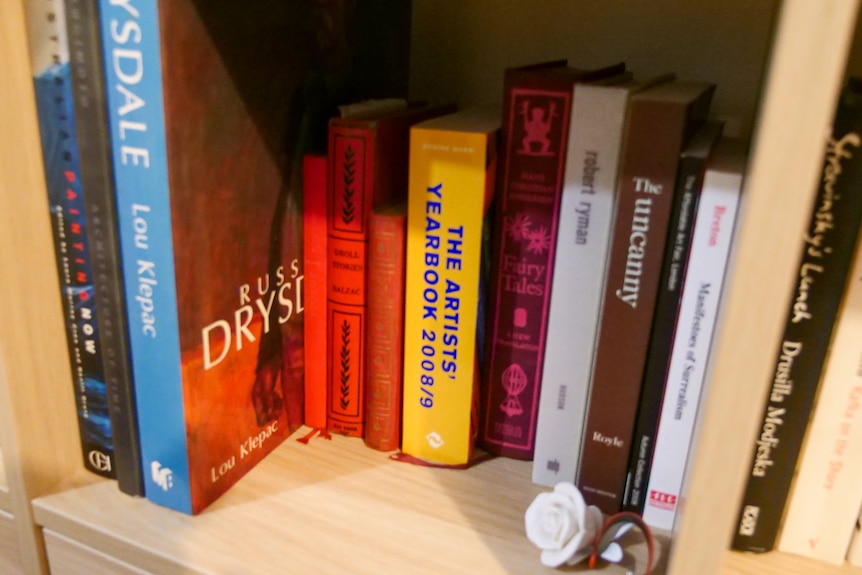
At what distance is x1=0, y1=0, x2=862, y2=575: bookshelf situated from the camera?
34 cm

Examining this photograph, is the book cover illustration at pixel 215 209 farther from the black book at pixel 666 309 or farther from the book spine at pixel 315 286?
the black book at pixel 666 309

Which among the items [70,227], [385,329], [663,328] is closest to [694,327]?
[663,328]

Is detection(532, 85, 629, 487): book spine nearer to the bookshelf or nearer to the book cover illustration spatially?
the bookshelf

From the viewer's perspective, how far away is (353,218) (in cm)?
59

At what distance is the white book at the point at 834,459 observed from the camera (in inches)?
18.6

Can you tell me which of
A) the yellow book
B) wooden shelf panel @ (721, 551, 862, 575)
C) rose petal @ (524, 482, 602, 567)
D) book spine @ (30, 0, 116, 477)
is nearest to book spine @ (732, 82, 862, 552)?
wooden shelf panel @ (721, 551, 862, 575)

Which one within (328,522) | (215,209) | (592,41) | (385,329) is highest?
(592,41)

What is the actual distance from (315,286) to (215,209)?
0.15 metres

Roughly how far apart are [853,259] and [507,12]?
0.44 metres

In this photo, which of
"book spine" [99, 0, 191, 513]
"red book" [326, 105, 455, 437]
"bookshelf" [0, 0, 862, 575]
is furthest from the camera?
"red book" [326, 105, 455, 437]

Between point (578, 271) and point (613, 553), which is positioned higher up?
point (578, 271)

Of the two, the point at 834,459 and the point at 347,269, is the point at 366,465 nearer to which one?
the point at 347,269

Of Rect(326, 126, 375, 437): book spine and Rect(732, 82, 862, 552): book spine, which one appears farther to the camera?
Rect(326, 126, 375, 437): book spine

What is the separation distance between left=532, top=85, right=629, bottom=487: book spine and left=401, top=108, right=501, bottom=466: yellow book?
63 millimetres
